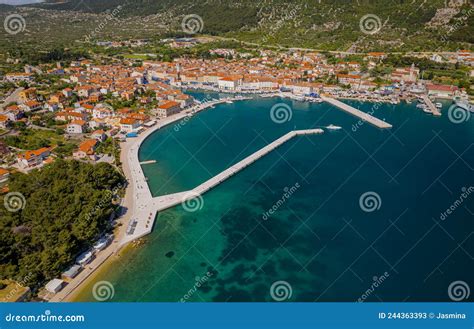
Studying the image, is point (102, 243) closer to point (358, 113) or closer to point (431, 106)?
point (358, 113)

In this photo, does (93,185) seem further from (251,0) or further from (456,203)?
(251,0)

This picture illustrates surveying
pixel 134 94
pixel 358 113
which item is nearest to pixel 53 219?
pixel 134 94

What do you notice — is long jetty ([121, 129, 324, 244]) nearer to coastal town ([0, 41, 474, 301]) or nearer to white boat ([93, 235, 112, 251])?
coastal town ([0, 41, 474, 301])

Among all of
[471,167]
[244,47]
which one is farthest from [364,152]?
[244,47]

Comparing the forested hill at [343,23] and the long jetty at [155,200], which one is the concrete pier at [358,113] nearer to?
the long jetty at [155,200]

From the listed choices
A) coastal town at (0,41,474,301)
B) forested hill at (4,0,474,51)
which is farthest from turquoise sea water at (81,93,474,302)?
forested hill at (4,0,474,51)

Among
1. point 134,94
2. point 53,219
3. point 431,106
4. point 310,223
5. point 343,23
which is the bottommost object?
point 310,223

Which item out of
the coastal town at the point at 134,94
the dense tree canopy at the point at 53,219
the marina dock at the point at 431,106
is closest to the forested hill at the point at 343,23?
the coastal town at the point at 134,94
